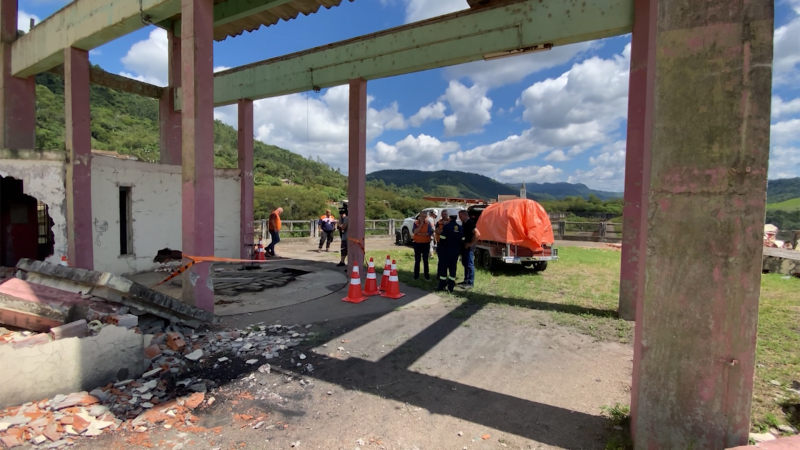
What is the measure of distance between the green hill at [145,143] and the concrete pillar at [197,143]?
2027 cm

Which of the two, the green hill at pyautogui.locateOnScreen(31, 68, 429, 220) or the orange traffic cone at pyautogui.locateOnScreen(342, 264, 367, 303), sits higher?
the green hill at pyautogui.locateOnScreen(31, 68, 429, 220)

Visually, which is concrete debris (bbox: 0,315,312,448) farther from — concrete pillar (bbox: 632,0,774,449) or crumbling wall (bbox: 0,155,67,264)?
crumbling wall (bbox: 0,155,67,264)

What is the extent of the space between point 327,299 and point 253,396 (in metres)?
3.93

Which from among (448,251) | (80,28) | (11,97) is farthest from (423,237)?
(11,97)

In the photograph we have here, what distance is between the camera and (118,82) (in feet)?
36.1

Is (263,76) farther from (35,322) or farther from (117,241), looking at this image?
(35,322)

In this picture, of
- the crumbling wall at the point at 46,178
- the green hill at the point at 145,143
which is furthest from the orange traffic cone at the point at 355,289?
the green hill at the point at 145,143

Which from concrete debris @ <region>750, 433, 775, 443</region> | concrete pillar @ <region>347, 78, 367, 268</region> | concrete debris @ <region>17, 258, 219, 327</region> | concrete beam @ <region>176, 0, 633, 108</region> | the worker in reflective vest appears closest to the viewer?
concrete debris @ <region>750, 433, 775, 443</region>

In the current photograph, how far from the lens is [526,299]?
26.5 ft

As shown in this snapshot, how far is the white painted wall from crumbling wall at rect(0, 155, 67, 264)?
0.57m

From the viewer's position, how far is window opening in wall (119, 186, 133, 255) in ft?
32.0

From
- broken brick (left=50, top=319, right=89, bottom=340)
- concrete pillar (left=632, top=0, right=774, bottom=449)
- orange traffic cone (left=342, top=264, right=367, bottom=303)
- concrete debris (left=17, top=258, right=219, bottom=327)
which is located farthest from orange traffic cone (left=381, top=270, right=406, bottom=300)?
concrete pillar (left=632, top=0, right=774, bottom=449)

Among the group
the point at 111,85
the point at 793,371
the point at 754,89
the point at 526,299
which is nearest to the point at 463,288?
the point at 526,299

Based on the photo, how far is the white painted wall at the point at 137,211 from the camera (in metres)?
9.10
